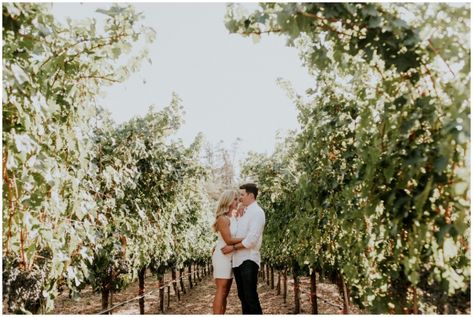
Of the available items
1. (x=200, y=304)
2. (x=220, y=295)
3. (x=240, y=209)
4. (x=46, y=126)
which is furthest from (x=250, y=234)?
(x=200, y=304)

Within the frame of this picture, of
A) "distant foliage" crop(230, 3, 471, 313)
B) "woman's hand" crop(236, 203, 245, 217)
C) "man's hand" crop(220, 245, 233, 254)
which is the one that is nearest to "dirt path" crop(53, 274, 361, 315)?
"woman's hand" crop(236, 203, 245, 217)

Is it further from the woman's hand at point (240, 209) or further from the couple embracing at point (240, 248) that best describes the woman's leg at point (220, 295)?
the woman's hand at point (240, 209)

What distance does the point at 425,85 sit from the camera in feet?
8.61

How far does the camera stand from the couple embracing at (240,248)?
4.46 meters

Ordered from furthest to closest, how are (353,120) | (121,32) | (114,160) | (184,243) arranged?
(184,243)
(114,160)
(353,120)
(121,32)

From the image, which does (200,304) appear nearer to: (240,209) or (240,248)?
(240,209)

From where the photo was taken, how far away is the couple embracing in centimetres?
446

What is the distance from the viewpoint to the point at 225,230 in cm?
465

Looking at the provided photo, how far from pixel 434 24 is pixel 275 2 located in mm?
859

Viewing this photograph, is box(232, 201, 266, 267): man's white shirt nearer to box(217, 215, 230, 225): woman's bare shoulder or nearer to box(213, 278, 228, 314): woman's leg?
box(217, 215, 230, 225): woman's bare shoulder

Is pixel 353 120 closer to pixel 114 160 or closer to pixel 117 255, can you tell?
pixel 114 160

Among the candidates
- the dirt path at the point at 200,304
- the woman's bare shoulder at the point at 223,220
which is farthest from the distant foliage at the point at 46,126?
the dirt path at the point at 200,304

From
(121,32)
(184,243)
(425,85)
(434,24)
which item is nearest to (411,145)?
(425,85)

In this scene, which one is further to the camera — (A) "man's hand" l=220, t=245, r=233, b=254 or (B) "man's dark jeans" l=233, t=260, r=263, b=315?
(A) "man's hand" l=220, t=245, r=233, b=254
